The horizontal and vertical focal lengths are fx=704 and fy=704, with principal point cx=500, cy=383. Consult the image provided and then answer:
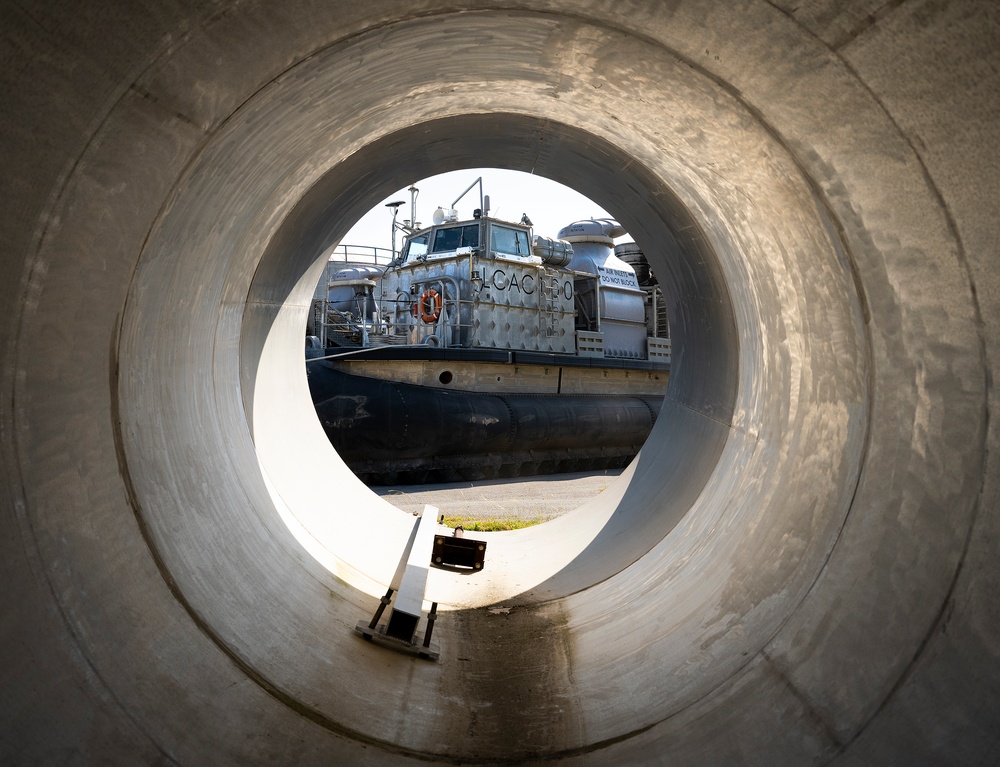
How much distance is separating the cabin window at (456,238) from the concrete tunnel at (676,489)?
30.7 feet

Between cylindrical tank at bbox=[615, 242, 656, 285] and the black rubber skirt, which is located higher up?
cylindrical tank at bbox=[615, 242, 656, 285]

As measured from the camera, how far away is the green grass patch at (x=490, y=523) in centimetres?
516

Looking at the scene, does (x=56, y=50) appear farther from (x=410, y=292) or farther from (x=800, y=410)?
(x=410, y=292)

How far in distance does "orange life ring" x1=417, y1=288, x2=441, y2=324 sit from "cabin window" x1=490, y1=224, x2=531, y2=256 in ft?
4.56

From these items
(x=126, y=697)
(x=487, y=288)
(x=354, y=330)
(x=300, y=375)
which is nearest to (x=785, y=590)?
(x=126, y=697)

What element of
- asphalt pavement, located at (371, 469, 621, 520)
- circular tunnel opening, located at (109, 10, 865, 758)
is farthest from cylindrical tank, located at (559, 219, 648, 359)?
circular tunnel opening, located at (109, 10, 865, 758)

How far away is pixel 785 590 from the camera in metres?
1.88

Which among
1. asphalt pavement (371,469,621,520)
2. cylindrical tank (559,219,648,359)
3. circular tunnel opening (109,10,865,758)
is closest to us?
circular tunnel opening (109,10,865,758)

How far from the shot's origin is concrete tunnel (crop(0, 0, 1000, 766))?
3.76 ft

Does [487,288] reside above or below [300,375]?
above

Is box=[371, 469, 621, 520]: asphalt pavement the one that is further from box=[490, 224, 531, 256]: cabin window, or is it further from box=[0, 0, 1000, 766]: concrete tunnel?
box=[490, 224, 531, 256]: cabin window

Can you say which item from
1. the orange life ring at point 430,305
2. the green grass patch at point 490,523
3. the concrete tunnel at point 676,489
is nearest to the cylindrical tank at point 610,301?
the orange life ring at point 430,305

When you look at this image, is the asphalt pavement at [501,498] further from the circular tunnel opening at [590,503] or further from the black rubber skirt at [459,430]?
the circular tunnel opening at [590,503]

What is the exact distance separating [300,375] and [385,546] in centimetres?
126
